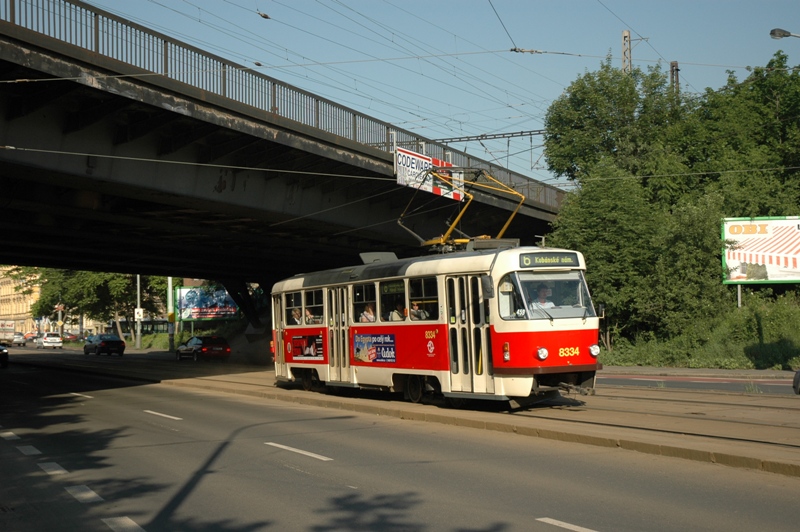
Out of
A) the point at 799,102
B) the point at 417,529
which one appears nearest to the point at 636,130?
the point at 799,102

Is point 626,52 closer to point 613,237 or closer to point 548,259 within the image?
point 613,237

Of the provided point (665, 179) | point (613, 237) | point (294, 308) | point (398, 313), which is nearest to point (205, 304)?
point (665, 179)

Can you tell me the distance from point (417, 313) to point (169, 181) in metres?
7.86

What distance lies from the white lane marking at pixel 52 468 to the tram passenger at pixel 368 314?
900 centimetres

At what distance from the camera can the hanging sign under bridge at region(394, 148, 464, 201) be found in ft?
92.7

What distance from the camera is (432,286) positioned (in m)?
17.7

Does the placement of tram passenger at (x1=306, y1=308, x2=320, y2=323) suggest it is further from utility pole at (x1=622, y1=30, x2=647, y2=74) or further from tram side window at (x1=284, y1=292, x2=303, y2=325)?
utility pole at (x1=622, y1=30, x2=647, y2=74)

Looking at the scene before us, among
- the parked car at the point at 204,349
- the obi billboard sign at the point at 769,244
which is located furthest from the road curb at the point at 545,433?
the parked car at the point at 204,349

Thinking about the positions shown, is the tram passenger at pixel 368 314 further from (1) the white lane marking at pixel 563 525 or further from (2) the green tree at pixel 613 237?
(2) the green tree at pixel 613 237

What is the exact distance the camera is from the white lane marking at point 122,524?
7.80 metres

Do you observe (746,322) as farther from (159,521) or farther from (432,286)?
(159,521)

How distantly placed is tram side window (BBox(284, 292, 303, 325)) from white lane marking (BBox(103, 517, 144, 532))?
14.9m

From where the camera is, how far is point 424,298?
17984 mm

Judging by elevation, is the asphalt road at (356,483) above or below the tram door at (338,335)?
below
